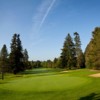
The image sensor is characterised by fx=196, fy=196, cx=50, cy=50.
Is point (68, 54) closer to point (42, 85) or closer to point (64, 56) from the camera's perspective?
point (64, 56)

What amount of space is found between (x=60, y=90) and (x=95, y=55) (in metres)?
34.1

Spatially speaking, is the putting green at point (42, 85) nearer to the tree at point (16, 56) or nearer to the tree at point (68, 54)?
the tree at point (16, 56)

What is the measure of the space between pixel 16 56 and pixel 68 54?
22240 millimetres

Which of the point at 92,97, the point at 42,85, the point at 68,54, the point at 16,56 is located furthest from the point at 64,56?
the point at 92,97

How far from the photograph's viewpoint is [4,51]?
71688 mm

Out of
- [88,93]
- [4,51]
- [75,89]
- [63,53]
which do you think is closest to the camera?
[88,93]

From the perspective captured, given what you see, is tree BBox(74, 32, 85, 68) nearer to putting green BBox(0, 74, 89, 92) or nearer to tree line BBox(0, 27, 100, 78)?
tree line BBox(0, 27, 100, 78)

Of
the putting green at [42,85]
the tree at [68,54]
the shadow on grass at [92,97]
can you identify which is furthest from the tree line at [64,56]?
the shadow on grass at [92,97]

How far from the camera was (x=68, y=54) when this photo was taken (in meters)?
79.1

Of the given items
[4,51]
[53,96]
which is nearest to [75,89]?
[53,96]

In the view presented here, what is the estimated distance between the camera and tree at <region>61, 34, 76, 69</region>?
77.3 metres

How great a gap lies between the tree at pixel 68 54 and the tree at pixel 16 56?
65.0 feet

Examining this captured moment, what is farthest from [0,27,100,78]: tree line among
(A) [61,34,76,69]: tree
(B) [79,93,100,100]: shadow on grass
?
(B) [79,93,100,100]: shadow on grass

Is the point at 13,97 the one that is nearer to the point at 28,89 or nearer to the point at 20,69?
the point at 28,89
